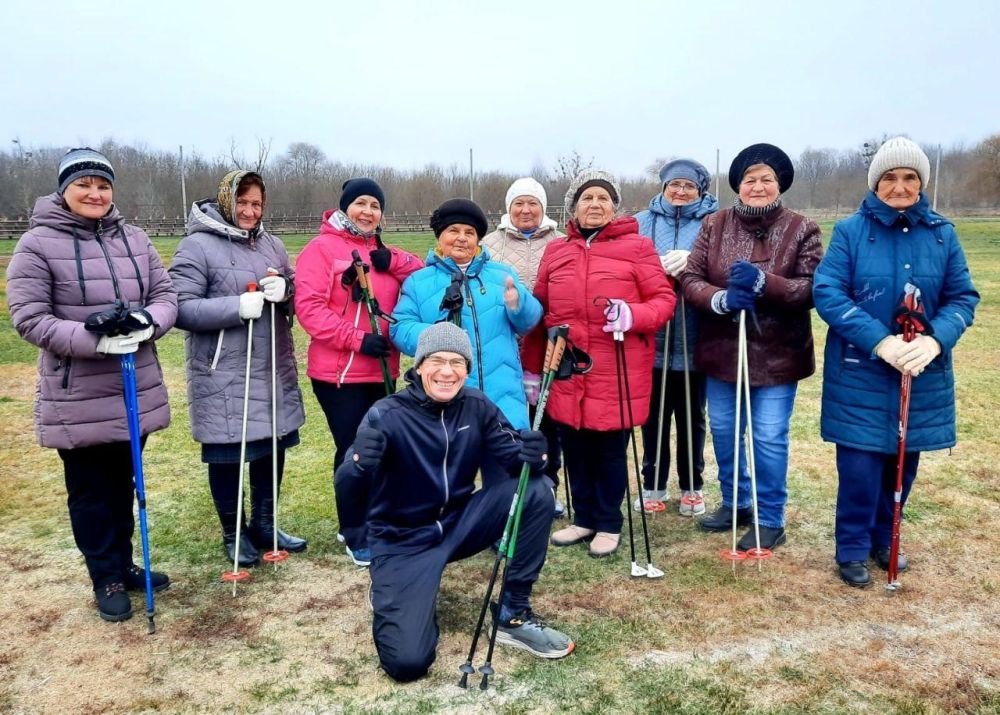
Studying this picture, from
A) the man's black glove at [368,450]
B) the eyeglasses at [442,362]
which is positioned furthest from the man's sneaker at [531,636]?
the eyeglasses at [442,362]

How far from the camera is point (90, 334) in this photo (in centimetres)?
344

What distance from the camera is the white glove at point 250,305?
3898 millimetres

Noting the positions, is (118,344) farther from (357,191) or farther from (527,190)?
(527,190)

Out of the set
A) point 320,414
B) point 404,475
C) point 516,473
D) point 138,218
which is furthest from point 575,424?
point 138,218

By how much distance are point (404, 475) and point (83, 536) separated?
1.65m

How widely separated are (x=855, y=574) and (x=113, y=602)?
12.3 ft

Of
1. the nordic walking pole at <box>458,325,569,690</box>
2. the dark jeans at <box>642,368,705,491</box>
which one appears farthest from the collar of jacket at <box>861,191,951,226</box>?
the nordic walking pole at <box>458,325,569,690</box>

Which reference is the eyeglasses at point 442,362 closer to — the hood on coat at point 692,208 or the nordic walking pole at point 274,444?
the nordic walking pole at point 274,444

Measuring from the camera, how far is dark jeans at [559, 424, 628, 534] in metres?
4.26

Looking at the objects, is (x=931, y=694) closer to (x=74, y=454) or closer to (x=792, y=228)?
(x=792, y=228)

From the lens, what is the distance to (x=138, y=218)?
145 ft

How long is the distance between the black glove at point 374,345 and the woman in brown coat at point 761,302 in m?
1.76

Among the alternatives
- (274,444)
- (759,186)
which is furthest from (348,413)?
(759,186)

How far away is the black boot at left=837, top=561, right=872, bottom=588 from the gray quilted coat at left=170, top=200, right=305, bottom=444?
3.16 metres
